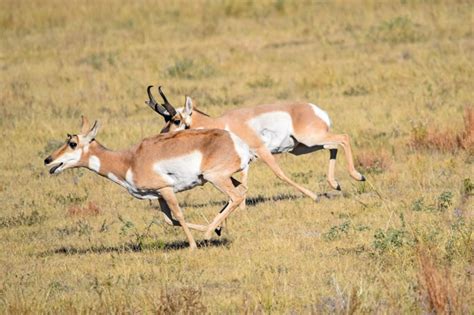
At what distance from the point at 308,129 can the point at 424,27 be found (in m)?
12.1

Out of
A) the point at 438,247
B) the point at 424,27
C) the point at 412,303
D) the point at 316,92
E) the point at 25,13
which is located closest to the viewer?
the point at 412,303

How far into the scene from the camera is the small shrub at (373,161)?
13828 mm

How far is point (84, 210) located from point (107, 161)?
80.9 inches

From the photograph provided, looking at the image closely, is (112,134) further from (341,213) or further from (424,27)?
(424,27)

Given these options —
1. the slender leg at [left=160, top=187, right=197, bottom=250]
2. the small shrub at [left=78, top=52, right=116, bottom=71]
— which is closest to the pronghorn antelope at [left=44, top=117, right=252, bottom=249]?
the slender leg at [left=160, top=187, right=197, bottom=250]

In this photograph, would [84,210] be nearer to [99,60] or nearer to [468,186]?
[468,186]

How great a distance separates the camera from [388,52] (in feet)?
72.6


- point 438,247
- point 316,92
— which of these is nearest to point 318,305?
point 438,247

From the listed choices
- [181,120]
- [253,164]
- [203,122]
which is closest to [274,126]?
[203,122]

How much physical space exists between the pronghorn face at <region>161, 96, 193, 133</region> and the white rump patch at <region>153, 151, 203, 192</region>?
2190 mm

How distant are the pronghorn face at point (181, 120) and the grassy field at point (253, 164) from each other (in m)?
1.03

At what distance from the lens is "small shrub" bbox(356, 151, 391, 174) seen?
1383 centimetres

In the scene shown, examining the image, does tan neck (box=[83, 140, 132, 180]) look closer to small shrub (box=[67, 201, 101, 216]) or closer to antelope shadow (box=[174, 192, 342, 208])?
small shrub (box=[67, 201, 101, 216])

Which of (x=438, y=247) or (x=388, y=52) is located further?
(x=388, y=52)
